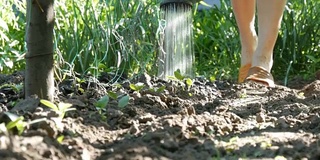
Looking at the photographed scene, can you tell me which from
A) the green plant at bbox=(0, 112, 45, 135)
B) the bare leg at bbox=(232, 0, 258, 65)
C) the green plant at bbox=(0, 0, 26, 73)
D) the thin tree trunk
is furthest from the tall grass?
the green plant at bbox=(0, 112, 45, 135)

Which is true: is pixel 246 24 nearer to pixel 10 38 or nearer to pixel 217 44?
pixel 217 44

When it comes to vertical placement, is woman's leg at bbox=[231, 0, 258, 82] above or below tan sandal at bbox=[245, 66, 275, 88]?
above

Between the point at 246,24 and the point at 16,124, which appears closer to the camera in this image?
the point at 16,124

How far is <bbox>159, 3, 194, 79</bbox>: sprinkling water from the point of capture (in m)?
3.39

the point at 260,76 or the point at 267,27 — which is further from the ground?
the point at 267,27

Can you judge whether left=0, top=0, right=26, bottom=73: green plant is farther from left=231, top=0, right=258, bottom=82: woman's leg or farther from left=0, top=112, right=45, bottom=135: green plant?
left=0, top=112, right=45, bottom=135: green plant

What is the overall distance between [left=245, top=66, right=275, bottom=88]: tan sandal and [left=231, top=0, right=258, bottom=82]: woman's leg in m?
0.21

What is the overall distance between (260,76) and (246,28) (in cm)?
35

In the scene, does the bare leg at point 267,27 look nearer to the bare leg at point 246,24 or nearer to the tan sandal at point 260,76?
the tan sandal at point 260,76

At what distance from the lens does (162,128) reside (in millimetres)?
1629

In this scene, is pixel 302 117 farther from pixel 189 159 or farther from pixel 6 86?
pixel 6 86

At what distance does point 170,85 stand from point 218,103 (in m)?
0.38

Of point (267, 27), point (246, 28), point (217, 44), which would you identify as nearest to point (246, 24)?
point (246, 28)

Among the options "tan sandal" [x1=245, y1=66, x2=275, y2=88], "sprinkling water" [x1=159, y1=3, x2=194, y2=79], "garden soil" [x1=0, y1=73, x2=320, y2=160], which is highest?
"sprinkling water" [x1=159, y1=3, x2=194, y2=79]
